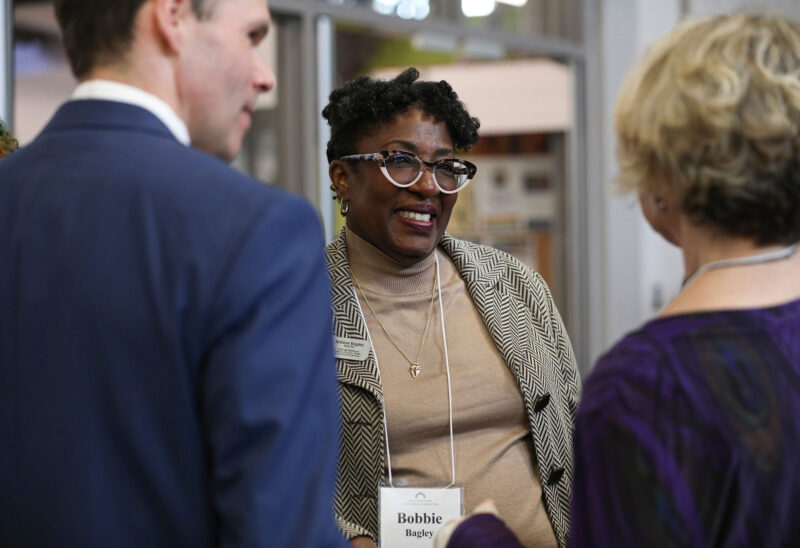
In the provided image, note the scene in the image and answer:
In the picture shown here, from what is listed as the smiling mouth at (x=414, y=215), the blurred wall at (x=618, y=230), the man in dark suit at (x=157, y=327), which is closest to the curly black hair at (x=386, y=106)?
the smiling mouth at (x=414, y=215)

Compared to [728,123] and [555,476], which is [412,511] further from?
[728,123]

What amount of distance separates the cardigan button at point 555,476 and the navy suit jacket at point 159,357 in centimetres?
109

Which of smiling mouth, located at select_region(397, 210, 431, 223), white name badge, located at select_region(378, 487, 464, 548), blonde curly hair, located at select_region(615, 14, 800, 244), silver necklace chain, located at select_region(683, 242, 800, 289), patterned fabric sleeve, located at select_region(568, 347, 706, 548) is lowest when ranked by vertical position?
white name badge, located at select_region(378, 487, 464, 548)

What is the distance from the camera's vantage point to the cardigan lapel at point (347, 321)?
2.16m

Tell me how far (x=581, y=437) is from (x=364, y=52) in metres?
4.12

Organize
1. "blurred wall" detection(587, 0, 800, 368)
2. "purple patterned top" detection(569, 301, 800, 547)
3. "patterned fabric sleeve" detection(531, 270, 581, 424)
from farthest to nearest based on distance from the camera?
1. "blurred wall" detection(587, 0, 800, 368)
2. "patterned fabric sleeve" detection(531, 270, 581, 424)
3. "purple patterned top" detection(569, 301, 800, 547)

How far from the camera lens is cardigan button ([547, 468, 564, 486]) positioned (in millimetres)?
2207

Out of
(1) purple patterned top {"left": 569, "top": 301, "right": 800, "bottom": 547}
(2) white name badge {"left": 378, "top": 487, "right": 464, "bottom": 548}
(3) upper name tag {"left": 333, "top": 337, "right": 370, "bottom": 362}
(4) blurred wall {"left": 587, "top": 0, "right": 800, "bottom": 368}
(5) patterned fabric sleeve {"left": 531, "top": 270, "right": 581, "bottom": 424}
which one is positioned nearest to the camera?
(1) purple patterned top {"left": 569, "top": 301, "right": 800, "bottom": 547}

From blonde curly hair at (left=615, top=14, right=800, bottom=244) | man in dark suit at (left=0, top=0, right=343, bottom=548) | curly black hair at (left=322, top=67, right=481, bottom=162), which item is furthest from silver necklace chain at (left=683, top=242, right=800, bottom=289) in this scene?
curly black hair at (left=322, top=67, right=481, bottom=162)

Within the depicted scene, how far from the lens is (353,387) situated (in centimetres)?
216

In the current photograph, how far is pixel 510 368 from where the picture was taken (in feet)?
7.39

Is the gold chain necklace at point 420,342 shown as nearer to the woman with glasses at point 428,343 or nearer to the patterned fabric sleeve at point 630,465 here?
the woman with glasses at point 428,343

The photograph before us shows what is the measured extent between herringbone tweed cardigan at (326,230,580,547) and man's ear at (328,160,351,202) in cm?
10

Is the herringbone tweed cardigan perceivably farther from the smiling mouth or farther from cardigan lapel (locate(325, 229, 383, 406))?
the smiling mouth
